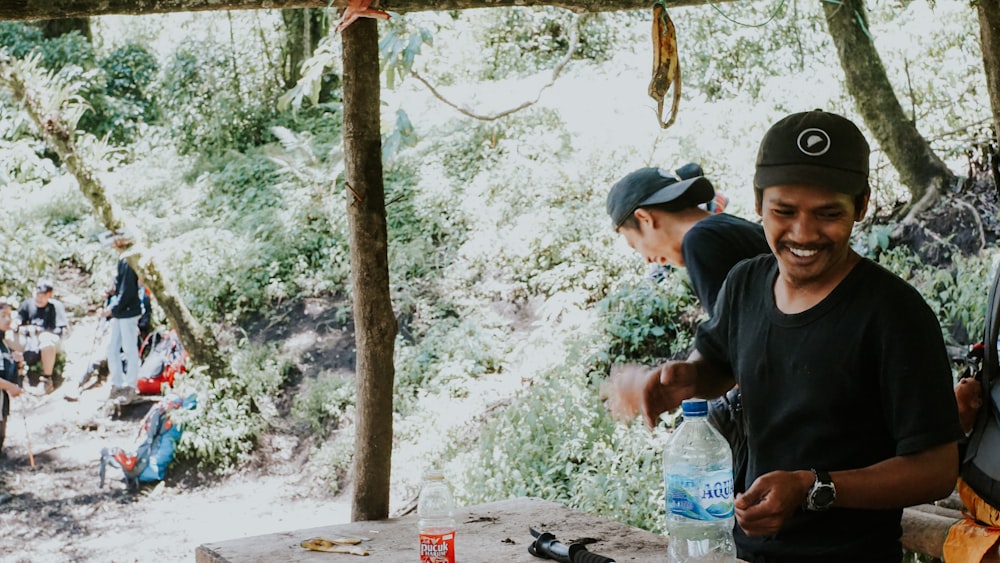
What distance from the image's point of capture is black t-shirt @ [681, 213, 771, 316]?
299 cm

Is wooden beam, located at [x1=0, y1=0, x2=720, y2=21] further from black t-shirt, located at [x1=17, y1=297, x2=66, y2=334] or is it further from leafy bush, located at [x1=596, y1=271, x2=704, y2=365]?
black t-shirt, located at [x1=17, y1=297, x2=66, y2=334]

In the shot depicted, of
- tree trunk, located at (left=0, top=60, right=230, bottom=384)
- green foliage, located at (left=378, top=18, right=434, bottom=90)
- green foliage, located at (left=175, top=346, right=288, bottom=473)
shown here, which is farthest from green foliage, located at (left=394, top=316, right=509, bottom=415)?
green foliage, located at (left=378, top=18, right=434, bottom=90)

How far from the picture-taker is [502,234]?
11.3m

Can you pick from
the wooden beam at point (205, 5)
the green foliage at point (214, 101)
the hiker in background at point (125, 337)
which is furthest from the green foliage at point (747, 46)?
the wooden beam at point (205, 5)

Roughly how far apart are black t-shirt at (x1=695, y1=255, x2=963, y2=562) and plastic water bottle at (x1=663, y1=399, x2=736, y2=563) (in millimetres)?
96

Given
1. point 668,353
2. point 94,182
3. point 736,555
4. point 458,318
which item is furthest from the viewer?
point 458,318

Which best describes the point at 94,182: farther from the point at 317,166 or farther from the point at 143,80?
the point at 143,80

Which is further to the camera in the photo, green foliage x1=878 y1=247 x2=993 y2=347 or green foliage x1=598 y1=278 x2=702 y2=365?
green foliage x1=598 y1=278 x2=702 y2=365

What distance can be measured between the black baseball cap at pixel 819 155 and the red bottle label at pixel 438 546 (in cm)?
119

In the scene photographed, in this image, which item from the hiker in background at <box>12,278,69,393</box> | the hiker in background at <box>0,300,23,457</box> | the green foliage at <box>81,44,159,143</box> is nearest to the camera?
the hiker in background at <box>0,300,23,457</box>

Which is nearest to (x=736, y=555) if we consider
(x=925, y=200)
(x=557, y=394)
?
(x=557, y=394)

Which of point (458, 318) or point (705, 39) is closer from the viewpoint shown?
point (458, 318)

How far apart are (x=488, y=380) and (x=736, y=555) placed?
7.11 m

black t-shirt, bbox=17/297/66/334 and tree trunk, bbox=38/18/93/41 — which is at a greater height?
tree trunk, bbox=38/18/93/41
